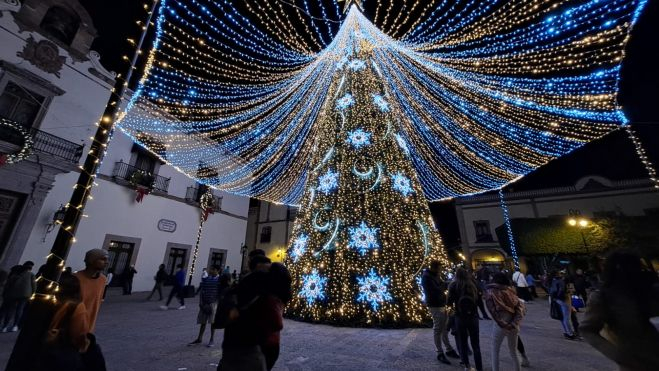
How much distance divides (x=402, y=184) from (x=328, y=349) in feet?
13.8

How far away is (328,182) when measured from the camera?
23.3 ft

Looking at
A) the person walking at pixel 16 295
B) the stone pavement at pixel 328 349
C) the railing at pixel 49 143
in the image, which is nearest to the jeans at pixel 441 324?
the stone pavement at pixel 328 349

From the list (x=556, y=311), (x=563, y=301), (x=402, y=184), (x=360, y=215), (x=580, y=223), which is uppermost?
(x=580, y=223)

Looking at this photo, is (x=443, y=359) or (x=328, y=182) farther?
(x=328, y=182)

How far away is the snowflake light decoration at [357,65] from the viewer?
26.0 ft

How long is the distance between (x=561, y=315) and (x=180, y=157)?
1637 cm

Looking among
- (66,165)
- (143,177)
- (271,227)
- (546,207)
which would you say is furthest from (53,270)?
(546,207)

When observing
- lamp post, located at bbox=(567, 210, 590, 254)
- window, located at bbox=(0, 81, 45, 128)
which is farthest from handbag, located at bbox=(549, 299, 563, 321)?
window, located at bbox=(0, 81, 45, 128)

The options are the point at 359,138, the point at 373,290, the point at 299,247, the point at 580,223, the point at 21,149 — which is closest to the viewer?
the point at 373,290

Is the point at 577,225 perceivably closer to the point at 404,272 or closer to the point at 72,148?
the point at 404,272

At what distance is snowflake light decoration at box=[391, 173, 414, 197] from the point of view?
6.89 meters

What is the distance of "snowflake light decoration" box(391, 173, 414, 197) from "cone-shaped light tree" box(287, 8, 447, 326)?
1.1 inches

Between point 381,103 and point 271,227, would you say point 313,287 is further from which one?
point 271,227

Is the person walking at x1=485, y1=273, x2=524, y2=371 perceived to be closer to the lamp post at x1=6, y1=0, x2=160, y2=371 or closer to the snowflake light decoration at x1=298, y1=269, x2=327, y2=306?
the snowflake light decoration at x1=298, y1=269, x2=327, y2=306
